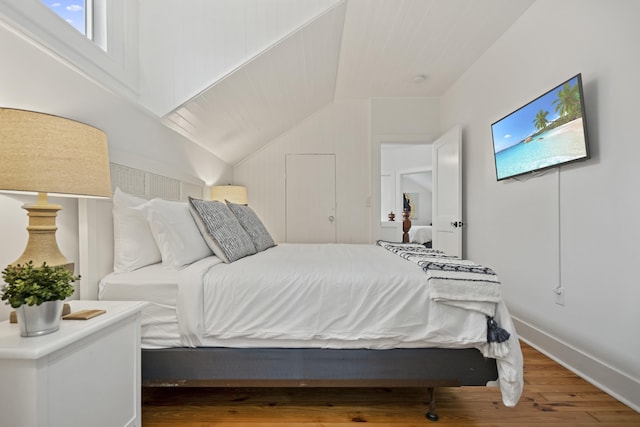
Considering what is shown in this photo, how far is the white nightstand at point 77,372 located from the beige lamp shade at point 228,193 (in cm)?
217

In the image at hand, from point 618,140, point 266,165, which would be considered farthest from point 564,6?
point 266,165

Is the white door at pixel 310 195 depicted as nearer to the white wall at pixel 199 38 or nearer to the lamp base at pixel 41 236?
the white wall at pixel 199 38

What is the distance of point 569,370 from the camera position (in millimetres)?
1962

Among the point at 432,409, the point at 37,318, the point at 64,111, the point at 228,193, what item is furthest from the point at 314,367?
the point at 228,193

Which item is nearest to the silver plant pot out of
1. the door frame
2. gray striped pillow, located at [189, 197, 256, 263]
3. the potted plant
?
the potted plant

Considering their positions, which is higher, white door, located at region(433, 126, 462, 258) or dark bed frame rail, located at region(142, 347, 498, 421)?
white door, located at region(433, 126, 462, 258)

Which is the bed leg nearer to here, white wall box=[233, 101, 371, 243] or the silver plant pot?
the silver plant pot

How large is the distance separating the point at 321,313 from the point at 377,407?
2.02 ft

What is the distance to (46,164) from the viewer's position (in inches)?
38.6

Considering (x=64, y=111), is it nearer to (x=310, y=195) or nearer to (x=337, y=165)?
(x=310, y=195)

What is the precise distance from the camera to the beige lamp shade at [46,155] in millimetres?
932

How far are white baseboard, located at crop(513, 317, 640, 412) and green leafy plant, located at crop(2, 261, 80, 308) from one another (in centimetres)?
256

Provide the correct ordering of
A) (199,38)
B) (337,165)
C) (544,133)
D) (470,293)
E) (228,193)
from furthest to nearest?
(337,165) → (228,193) → (199,38) → (544,133) → (470,293)

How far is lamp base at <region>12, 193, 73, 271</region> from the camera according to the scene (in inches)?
41.2
